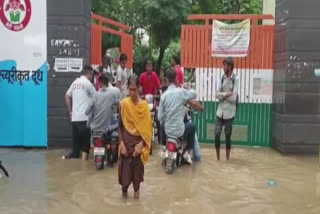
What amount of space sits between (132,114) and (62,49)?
3922 millimetres

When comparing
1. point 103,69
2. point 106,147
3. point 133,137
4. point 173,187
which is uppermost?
point 103,69

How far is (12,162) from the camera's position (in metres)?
8.48

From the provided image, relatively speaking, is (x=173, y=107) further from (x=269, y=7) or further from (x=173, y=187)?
(x=269, y=7)

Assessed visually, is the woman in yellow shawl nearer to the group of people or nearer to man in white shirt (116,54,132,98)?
the group of people

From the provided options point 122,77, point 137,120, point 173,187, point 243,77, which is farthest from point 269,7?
point 137,120

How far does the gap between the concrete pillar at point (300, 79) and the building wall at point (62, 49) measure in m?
3.79

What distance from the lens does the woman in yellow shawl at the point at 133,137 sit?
615 centimetres

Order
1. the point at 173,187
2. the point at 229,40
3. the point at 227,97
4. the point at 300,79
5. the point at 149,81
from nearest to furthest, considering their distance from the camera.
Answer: the point at 173,187, the point at 227,97, the point at 300,79, the point at 229,40, the point at 149,81

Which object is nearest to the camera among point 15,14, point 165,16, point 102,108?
point 102,108

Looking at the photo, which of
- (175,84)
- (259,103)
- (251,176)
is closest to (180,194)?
(251,176)

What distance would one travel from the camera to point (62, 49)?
9.58m

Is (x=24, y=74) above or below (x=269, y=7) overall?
below

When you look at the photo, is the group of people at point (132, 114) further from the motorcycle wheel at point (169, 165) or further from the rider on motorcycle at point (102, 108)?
the motorcycle wheel at point (169, 165)

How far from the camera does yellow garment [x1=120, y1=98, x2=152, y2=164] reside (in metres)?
6.16
